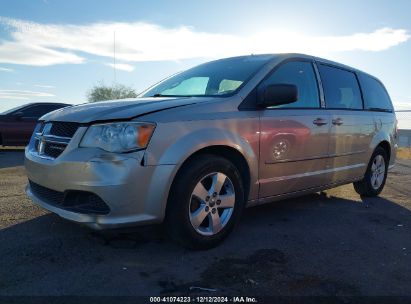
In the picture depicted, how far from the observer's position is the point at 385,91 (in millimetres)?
6812

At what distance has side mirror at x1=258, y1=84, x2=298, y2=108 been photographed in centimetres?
394

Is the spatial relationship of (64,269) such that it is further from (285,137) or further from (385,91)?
(385,91)

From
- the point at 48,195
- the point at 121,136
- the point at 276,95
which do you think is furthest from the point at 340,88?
the point at 48,195

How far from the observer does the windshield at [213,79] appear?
4223mm

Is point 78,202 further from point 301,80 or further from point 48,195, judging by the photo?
point 301,80

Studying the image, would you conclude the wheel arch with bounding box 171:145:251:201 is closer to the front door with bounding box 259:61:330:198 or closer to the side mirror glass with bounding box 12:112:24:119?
the front door with bounding box 259:61:330:198

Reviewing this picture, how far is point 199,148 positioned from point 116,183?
0.74 metres

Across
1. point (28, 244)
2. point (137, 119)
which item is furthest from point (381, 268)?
point (28, 244)

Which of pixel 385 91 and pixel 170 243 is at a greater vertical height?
pixel 385 91

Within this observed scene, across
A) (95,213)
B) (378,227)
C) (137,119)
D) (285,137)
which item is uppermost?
(137,119)

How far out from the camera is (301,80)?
4.75 meters

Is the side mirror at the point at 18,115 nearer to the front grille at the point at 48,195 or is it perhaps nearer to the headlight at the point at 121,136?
the front grille at the point at 48,195

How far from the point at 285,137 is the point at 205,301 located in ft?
6.82

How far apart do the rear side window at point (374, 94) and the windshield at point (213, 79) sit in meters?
2.10
